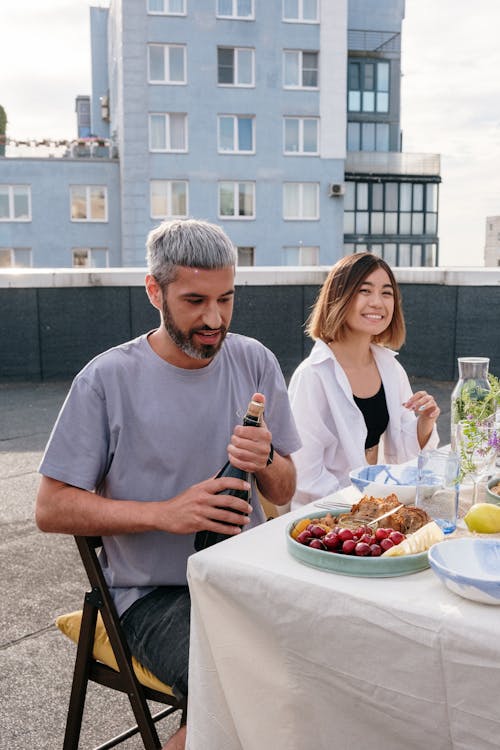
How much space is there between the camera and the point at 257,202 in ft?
128

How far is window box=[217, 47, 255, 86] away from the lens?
38438 millimetres

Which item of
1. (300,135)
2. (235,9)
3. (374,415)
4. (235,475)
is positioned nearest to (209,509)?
(235,475)

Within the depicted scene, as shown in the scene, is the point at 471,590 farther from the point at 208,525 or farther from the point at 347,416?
the point at 347,416

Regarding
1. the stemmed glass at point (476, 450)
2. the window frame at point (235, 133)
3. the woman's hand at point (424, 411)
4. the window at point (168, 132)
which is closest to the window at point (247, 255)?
the window frame at point (235, 133)

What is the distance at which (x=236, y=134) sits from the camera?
38.6 meters

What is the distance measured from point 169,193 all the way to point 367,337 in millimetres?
36176

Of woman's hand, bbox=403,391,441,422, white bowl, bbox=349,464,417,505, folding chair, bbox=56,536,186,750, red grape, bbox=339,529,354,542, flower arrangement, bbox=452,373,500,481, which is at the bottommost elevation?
folding chair, bbox=56,536,186,750

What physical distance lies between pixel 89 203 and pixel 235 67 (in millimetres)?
9160

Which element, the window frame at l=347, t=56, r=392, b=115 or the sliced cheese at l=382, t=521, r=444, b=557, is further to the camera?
the window frame at l=347, t=56, r=392, b=115

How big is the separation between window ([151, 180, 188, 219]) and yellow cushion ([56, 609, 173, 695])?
121 feet

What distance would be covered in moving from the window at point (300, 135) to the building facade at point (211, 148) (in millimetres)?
47

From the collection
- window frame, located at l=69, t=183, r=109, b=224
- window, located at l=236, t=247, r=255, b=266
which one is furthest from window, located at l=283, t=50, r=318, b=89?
window frame, located at l=69, t=183, r=109, b=224

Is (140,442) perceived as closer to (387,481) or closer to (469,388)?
(387,481)

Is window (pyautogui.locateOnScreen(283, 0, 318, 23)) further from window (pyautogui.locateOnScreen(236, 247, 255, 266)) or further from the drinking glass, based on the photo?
the drinking glass
